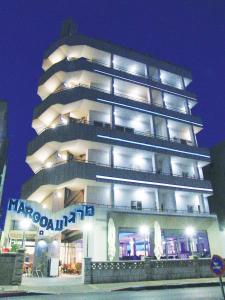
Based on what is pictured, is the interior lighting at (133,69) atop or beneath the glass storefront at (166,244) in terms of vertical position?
atop

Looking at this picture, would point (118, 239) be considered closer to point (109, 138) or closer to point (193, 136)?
point (109, 138)

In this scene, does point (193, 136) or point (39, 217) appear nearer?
point (39, 217)

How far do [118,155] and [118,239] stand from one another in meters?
10.1

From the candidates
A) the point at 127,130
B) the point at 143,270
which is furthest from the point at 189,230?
the point at 127,130

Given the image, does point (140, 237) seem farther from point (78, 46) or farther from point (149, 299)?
point (78, 46)

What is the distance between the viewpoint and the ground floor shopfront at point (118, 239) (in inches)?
985

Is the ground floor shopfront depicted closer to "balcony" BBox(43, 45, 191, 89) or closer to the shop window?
the shop window

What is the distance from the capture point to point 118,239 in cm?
2619

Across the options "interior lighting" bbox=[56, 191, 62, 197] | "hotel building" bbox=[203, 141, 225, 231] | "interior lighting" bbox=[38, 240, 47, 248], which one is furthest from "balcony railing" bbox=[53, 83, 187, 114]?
"interior lighting" bbox=[38, 240, 47, 248]

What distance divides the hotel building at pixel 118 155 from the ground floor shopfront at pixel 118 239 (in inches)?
4.1

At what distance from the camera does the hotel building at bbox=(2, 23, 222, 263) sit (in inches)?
1099

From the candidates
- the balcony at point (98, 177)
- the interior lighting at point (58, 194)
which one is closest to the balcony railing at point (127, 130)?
the balcony at point (98, 177)

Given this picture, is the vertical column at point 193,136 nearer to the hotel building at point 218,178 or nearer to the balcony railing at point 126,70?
the hotel building at point 218,178

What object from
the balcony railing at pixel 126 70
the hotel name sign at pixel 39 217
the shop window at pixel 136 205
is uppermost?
the balcony railing at pixel 126 70
